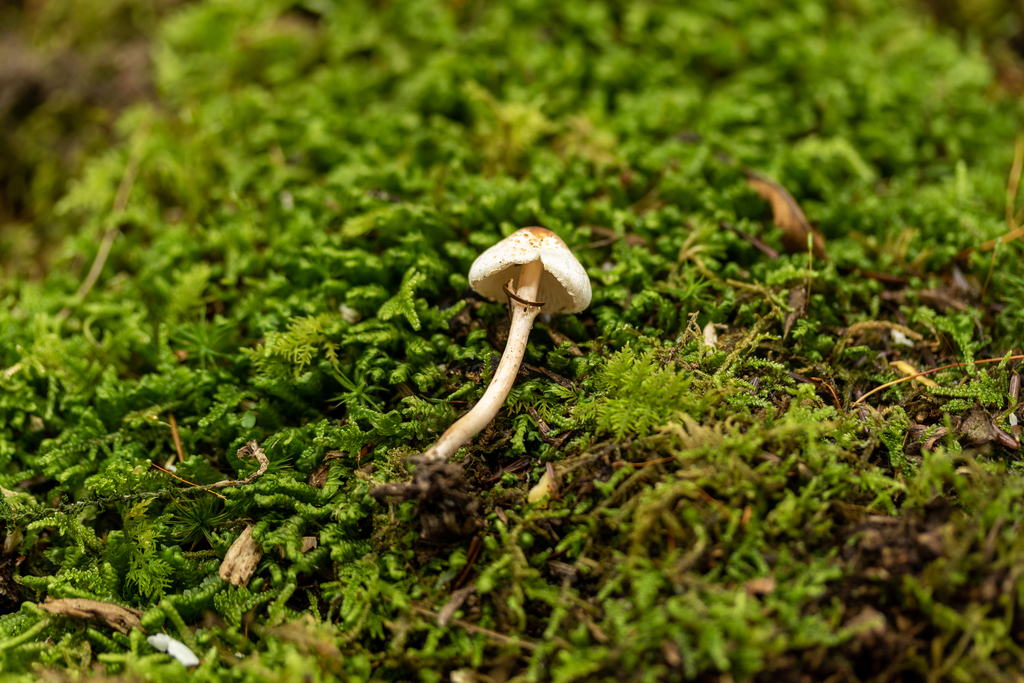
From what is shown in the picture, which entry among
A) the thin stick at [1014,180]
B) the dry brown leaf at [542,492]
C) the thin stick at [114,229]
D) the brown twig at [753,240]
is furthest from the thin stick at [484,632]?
the thin stick at [1014,180]

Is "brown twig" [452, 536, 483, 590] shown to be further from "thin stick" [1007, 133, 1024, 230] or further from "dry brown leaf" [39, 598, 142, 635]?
"thin stick" [1007, 133, 1024, 230]

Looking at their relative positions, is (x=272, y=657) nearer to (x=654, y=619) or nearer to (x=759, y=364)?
(x=654, y=619)

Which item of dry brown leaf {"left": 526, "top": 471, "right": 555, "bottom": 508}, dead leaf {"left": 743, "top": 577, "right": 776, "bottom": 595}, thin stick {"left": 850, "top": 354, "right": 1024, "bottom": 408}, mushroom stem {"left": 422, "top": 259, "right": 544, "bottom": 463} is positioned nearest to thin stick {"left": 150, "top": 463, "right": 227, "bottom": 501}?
mushroom stem {"left": 422, "top": 259, "right": 544, "bottom": 463}

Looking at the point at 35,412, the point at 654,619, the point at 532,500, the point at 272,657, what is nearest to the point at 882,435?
the point at 654,619

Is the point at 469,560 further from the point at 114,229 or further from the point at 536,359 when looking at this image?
the point at 114,229

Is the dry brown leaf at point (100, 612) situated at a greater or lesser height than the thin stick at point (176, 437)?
lesser

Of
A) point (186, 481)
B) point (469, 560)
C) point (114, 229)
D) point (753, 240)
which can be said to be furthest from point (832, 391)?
point (114, 229)

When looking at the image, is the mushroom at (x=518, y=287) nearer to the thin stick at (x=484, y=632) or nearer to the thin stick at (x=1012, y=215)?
the thin stick at (x=484, y=632)
